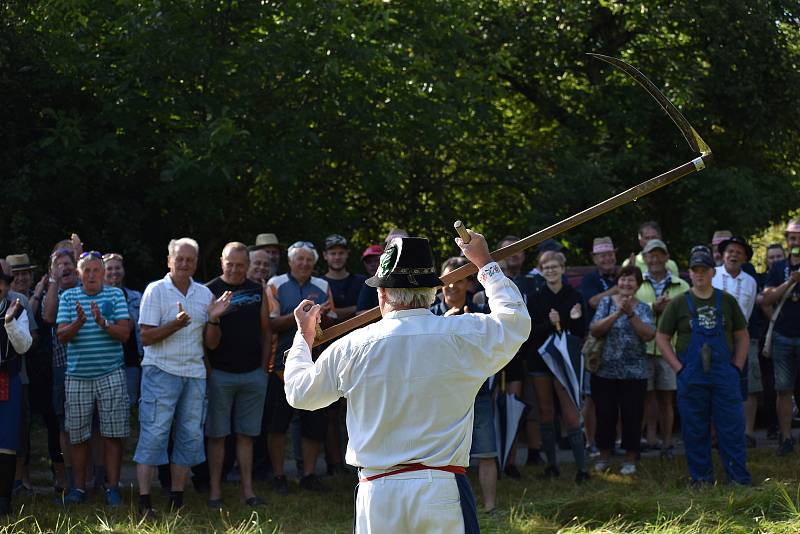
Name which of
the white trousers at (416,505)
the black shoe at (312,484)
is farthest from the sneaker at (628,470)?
the white trousers at (416,505)

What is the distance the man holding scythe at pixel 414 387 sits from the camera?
4.33 metres

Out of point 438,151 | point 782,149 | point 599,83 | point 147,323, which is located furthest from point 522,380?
point 782,149

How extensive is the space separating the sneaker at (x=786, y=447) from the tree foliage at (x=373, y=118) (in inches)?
224

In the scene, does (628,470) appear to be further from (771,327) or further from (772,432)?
(772,432)

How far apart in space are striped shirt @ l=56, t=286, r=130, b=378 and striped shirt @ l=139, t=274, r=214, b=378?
0.29m

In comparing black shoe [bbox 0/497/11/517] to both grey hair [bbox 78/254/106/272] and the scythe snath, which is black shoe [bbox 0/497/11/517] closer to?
grey hair [bbox 78/254/106/272]

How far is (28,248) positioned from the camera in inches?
506

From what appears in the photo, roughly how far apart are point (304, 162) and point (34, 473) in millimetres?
4783

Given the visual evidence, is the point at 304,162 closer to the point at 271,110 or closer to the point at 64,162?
the point at 271,110

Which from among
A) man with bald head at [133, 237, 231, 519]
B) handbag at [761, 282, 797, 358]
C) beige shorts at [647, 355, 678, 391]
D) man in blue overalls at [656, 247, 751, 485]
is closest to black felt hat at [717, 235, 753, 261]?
handbag at [761, 282, 797, 358]

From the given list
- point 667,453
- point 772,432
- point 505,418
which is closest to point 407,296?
point 505,418

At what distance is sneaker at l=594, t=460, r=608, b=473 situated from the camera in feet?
30.9

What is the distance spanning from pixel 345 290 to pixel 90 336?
2.25 m

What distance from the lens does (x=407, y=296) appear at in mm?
4434
